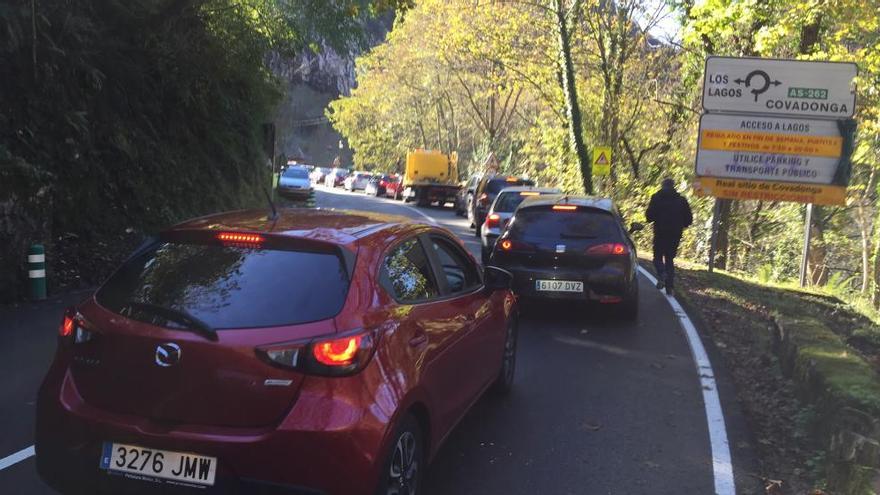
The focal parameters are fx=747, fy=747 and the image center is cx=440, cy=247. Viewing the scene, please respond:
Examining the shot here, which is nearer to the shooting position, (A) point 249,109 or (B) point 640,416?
(B) point 640,416

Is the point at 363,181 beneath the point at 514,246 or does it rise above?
beneath

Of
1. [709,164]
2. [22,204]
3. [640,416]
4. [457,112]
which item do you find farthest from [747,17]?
[457,112]

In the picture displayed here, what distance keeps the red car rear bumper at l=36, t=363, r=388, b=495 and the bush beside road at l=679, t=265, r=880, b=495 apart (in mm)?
2674

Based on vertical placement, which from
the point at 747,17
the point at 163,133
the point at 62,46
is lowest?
the point at 163,133

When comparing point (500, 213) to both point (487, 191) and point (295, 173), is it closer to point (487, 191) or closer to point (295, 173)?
point (487, 191)

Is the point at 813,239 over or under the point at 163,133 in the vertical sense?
under

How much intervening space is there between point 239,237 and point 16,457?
2.12 metres

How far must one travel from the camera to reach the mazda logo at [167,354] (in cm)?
313

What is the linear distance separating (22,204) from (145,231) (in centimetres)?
276

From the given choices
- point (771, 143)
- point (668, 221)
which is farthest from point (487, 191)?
point (668, 221)

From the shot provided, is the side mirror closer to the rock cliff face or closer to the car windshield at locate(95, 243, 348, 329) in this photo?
the car windshield at locate(95, 243, 348, 329)

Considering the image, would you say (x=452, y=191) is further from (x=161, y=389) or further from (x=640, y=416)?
(x=161, y=389)

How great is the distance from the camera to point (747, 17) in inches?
548

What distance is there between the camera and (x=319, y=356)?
3.10 m
